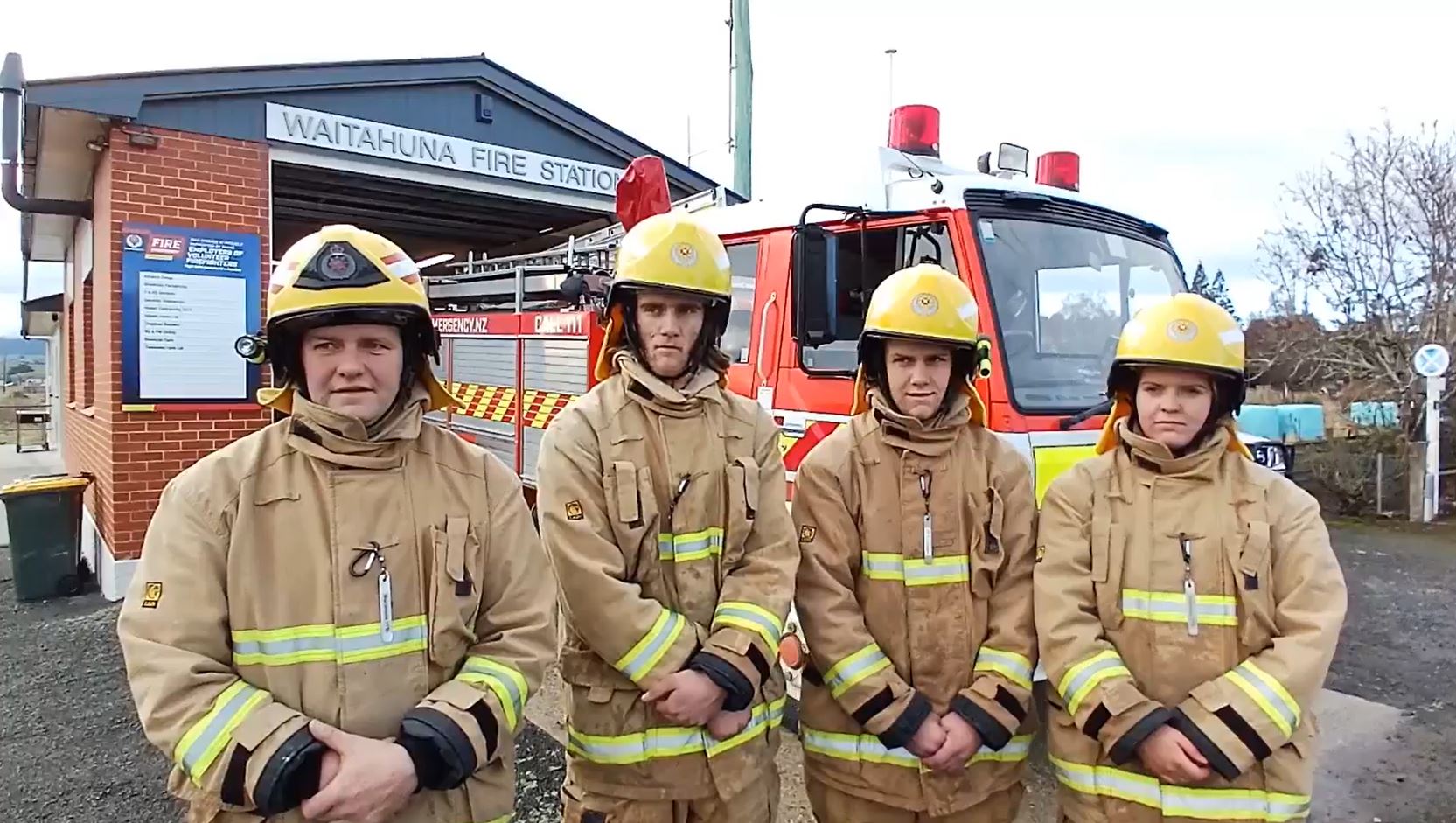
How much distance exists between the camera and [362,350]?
1.78 metres

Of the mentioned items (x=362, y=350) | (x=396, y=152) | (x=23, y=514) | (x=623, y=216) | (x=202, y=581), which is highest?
(x=396, y=152)

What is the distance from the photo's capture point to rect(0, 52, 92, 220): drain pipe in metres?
5.66

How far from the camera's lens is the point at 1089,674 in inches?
77.8

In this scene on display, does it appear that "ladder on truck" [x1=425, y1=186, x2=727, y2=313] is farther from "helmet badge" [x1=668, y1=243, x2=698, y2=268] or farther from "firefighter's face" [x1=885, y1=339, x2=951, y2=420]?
"firefighter's face" [x1=885, y1=339, x2=951, y2=420]

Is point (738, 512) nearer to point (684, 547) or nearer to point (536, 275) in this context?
point (684, 547)

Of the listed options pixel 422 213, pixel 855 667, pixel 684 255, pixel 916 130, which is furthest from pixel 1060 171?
pixel 422 213

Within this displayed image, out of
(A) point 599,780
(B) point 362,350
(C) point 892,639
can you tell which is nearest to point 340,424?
(B) point 362,350

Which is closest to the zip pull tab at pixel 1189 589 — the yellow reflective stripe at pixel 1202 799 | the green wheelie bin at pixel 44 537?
the yellow reflective stripe at pixel 1202 799

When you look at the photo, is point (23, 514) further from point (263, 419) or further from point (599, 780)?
point (599, 780)

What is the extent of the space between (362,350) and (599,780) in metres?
1.12

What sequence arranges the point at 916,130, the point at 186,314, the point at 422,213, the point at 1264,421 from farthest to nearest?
1. the point at 1264,421
2. the point at 422,213
3. the point at 186,314
4. the point at 916,130

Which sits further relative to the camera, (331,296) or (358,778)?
(331,296)

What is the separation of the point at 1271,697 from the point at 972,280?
75.7 inches

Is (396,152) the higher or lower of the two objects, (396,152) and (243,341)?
the higher
